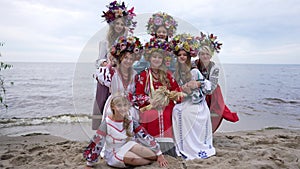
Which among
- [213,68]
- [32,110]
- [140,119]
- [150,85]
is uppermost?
[213,68]

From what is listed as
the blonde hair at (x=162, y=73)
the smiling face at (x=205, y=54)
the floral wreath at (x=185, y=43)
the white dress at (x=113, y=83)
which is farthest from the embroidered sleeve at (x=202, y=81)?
the white dress at (x=113, y=83)

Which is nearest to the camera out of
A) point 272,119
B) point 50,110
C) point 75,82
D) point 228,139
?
point 75,82

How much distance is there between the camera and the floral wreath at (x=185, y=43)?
139 inches

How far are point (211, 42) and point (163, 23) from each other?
2.94ft

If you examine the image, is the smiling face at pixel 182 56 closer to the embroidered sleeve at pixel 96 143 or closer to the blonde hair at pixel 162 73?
the blonde hair at pixel 162 73

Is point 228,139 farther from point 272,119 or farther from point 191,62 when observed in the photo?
point 272,119

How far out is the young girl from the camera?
10.5 feet

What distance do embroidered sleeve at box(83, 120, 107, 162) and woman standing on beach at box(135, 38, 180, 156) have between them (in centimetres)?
51

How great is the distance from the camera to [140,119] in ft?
11.0

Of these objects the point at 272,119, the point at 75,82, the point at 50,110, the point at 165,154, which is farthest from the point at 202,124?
the point at 50,110

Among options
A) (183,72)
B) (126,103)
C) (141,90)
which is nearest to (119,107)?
(126,103)

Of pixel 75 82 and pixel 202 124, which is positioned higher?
pixel 75 82

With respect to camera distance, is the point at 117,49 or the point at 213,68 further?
the point at 213,68

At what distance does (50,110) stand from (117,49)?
705 centimetres
